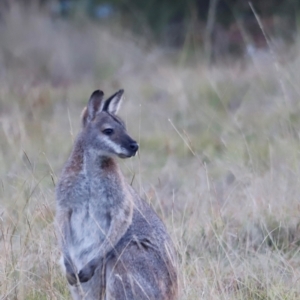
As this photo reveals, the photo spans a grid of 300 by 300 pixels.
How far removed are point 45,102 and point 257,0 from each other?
6.43m

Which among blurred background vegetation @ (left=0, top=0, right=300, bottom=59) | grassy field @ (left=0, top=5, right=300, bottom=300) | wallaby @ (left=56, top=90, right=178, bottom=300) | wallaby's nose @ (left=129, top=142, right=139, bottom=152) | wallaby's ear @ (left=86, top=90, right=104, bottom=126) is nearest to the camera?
wallaby @ (left=56, top=90, right=178, bottom=300)

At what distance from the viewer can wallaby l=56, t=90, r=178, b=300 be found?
4902 mm

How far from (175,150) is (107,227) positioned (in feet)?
15.2

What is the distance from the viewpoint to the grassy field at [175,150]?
18.1 feet

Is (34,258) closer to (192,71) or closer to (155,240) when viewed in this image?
(155,240)

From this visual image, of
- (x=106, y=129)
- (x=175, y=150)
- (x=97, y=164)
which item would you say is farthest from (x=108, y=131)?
(x=175, y=150)

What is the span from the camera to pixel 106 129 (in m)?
5.22

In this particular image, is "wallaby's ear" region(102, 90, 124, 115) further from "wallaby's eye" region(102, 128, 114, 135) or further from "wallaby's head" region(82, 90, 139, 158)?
"wallaby's eye" region(102, 128, 114, 135)

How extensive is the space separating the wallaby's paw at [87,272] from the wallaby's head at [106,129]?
2.06ft

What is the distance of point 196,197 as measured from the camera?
267 inches

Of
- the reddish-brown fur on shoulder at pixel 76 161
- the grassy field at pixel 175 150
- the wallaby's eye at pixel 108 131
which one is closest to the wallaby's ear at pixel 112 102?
the wallaby's eye at pixel 108 131

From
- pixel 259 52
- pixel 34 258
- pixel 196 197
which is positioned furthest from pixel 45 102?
pixel 34 258

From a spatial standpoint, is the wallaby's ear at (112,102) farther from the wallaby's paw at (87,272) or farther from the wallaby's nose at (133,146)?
the wallaby's paw at (87,272)

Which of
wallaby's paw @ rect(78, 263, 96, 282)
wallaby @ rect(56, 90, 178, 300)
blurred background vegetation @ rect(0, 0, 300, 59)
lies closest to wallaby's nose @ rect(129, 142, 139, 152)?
wallaby @ rect(56, 90, 178, 300)
